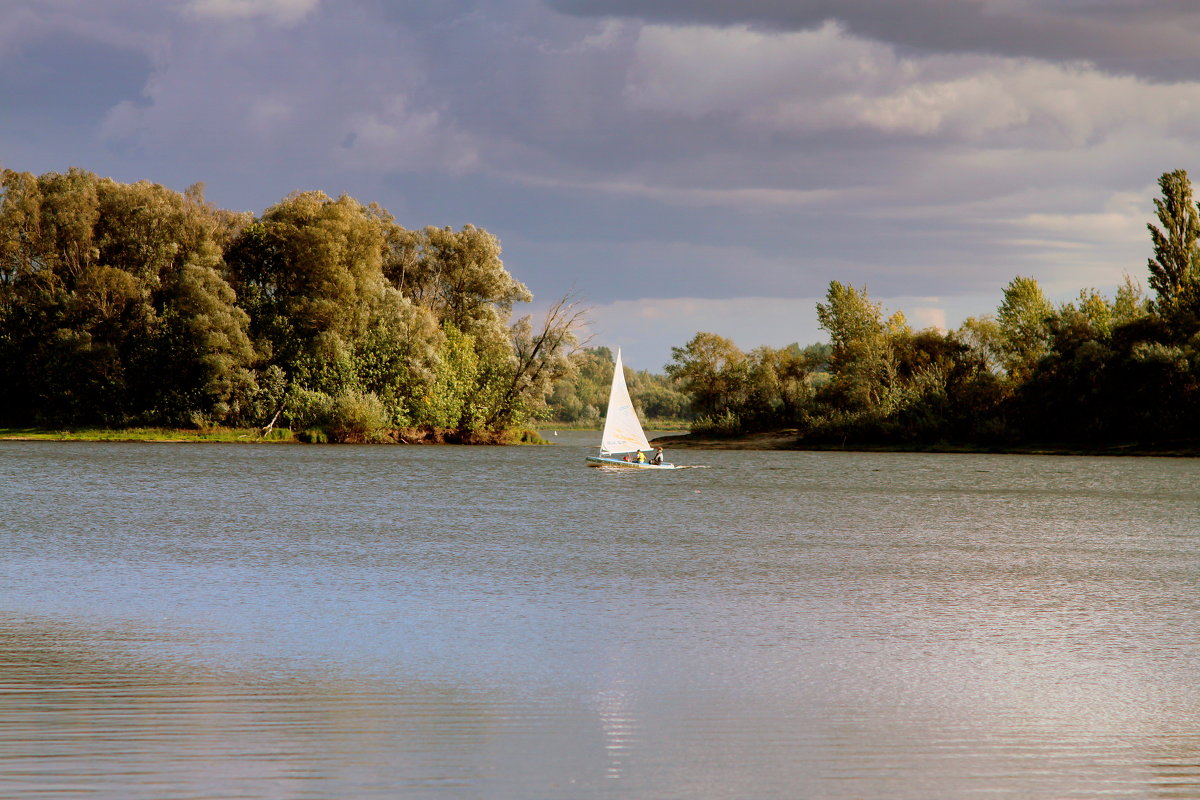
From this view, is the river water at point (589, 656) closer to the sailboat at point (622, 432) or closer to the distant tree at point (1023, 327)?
the sailboat at point (622, 432)

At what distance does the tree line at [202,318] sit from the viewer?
73625 millimetres

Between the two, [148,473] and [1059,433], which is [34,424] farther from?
[1059,433]

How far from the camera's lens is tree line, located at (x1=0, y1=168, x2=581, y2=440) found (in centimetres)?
7362

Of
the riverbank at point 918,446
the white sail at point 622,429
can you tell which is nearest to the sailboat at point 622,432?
the white sail at point 622,429

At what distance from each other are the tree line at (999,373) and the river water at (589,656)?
47.4m

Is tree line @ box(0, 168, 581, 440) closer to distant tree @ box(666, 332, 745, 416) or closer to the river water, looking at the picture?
distant tree @ box(666, 332, 745, 416)

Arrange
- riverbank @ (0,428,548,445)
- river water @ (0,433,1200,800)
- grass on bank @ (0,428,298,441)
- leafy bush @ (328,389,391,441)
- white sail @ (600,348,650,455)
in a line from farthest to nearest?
leafy bush @ (328,389,391,441)
riverbank @ (0,428,548,445)
grass on bank @ (0,428,298,441)
white sail @ (600,348,650,455)
river water @ (0,433,1200,800)

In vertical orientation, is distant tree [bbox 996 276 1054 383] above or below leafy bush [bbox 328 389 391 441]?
above

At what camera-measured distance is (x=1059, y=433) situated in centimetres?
7981

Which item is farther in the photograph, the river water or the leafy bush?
the leafy bush

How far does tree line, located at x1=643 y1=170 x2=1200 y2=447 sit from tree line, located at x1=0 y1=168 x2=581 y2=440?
1078 inches

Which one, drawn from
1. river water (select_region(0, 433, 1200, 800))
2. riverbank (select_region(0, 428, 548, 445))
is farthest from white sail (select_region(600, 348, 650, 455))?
riverbank (select_region(0, 428, 548, 445))

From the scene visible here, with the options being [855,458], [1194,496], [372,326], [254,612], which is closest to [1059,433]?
[855,458]

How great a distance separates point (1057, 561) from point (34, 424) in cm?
7590
